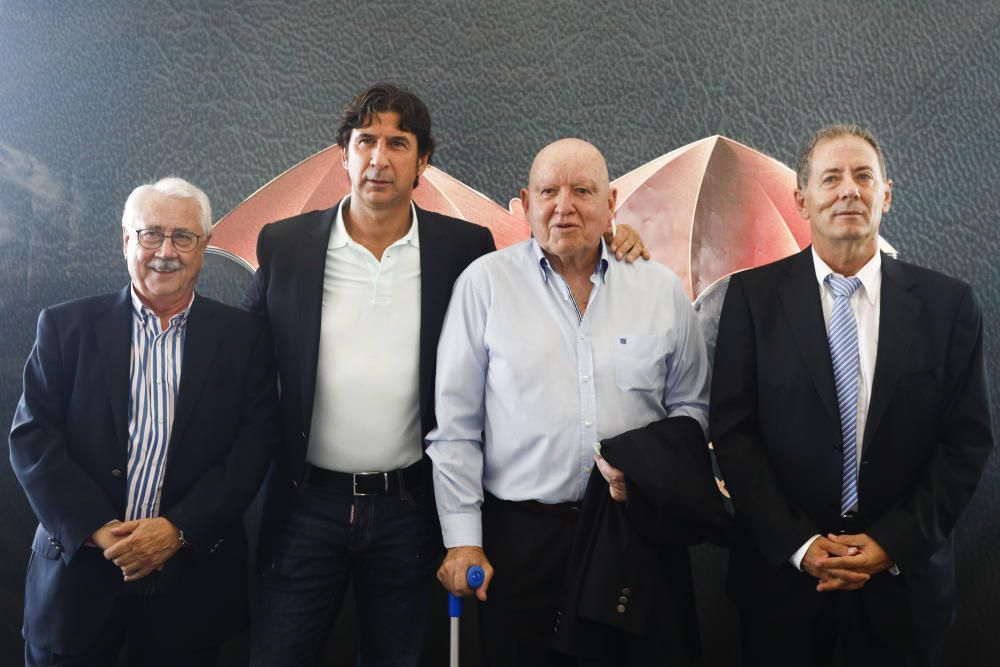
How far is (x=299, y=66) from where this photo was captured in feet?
9.11

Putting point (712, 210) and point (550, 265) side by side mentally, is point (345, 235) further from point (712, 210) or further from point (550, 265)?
point (712, 210)

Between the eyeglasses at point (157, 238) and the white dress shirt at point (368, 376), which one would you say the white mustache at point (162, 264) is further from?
the white dress shirt at point (368, 376)

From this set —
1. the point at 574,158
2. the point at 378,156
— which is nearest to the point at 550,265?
the point at 574,158

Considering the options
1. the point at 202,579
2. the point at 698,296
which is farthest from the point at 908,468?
the point at 202,579

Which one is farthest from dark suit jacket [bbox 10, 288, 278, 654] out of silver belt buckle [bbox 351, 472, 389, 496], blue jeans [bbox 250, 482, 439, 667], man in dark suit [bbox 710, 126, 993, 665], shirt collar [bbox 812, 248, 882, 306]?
shirt collar [bbox 812, 248, 882, 306]

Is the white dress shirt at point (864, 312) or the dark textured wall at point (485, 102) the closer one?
the white dress shirt at point (864, 312)

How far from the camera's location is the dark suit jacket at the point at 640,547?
68.9 inches

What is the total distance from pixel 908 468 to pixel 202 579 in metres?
1.79

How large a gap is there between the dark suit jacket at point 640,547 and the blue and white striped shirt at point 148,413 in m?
A: 1.07

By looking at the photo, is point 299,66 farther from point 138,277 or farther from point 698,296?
point 698,296

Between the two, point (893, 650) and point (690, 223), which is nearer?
point (893, 650)

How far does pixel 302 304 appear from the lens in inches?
80.0

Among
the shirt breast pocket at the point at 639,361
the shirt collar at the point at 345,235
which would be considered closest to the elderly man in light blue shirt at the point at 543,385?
the shirt breast pocket at the point at 639,361

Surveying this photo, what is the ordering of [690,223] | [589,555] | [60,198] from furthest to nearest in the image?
[60,198] → [690,223] → [589,555]
